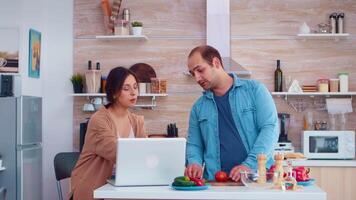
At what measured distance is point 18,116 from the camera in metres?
5.27

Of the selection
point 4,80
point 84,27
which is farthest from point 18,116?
point 84,27

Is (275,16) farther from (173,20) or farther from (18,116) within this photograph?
(18,116)

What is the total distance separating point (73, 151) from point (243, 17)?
2206mm

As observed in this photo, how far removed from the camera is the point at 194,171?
2.89 meters

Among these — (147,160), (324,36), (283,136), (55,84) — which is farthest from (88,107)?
(147,160)

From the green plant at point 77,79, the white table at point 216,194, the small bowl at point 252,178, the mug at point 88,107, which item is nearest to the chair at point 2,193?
the mug at point 88,107

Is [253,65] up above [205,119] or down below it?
above

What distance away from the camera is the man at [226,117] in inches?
120

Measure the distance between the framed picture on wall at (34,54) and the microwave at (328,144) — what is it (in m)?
2.70

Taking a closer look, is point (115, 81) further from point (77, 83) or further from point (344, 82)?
point (344, 82)

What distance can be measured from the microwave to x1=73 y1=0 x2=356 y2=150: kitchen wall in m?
0.36

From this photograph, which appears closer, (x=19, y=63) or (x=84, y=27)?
(x=19, y=63)

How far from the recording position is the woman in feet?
9.73

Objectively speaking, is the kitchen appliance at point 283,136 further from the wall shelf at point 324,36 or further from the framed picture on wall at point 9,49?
the framed picture on wall at point 9,49
